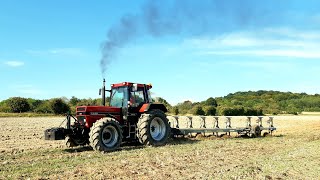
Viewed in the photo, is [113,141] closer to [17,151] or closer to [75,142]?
[75,142]

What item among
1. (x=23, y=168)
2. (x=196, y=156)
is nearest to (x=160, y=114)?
(x=196, y=156)

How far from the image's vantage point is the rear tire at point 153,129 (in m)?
15.3

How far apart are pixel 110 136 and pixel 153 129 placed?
8.38 ft

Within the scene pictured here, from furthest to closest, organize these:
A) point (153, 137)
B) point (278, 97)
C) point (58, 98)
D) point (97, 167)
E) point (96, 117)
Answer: point (278, 97), point (58, 98), point (153, 137), point (96, 117), point (97, 167)

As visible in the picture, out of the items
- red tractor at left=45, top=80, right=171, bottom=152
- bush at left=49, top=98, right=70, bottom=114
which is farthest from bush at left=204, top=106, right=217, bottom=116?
red tractor at left=45, top=80, right=171, bottom=152

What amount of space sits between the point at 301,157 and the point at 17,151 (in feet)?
31.8

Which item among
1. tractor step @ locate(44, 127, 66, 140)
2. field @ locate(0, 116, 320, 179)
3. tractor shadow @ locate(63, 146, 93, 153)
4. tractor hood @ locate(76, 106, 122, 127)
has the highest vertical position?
tractor hood @ locate(76, 106, 122, 127)

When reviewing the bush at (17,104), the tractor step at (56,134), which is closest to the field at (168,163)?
the tractor step at (56,134)

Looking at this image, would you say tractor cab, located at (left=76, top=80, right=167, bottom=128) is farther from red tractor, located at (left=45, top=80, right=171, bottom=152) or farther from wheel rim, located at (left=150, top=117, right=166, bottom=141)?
wheel rim, located at (left=150, top=117, right=166, bottom=141)

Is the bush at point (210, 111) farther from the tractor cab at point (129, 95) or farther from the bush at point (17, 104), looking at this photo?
the tractor cab at point (129, 95)

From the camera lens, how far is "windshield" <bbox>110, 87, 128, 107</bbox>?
15727 mm

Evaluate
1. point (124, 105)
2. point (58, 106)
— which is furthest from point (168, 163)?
point (58, 106)

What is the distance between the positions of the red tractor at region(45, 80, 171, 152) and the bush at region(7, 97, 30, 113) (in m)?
40.8

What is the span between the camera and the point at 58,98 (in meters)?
52.8
